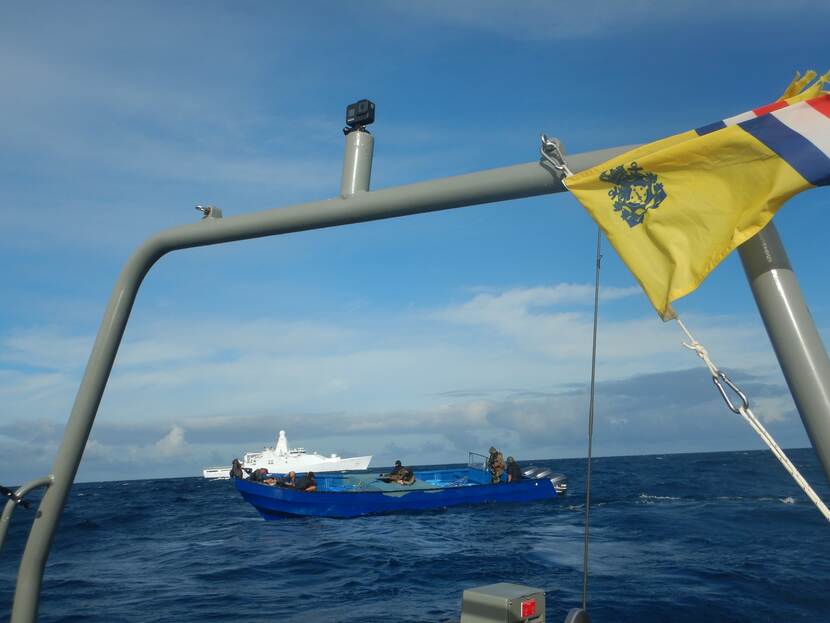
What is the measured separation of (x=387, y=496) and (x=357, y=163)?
81.6 feet

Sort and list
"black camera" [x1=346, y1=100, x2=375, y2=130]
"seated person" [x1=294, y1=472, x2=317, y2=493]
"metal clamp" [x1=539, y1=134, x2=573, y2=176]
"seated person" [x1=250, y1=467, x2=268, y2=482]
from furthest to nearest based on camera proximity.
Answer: "seated person" [x1=250, y1=467, x2=268, y2=482]
"seated person" [x1=294, y1=472, x2=317, y2=493]
"black camera" [x1=346, y1=100, x2=375, y2=130]
"metal clamp" [x1=539, y1=134, x2=573, y2=176]

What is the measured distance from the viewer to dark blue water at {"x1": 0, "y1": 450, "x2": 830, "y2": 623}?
36.7ft

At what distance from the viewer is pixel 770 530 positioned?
19094 mm

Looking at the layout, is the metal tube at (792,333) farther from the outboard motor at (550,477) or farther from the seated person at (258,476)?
the outboard motor at (550,477)

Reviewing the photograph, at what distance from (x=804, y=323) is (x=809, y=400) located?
221 millimetres

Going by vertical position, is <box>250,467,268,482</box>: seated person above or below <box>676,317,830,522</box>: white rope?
below

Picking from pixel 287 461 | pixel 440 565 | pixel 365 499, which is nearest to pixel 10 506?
pixel 440 565

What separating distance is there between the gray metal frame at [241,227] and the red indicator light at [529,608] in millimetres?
2153

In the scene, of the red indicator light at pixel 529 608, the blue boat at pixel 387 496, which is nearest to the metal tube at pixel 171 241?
the red indicator light at pixel 529 608

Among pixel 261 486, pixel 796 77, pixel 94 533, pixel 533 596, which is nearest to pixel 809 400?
pixel 796 77

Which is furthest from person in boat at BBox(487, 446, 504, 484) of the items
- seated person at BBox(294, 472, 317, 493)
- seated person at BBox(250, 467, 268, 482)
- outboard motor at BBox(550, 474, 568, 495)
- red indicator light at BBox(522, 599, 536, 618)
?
red indicator light at BBox(522, 599, 536, 618)

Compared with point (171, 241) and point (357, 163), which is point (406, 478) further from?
point (357, 163)

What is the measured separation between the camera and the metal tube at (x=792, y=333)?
1.86 meters

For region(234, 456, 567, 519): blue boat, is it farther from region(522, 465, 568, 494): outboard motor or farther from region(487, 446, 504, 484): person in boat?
region(487, 446, 504, 484): person in boat
